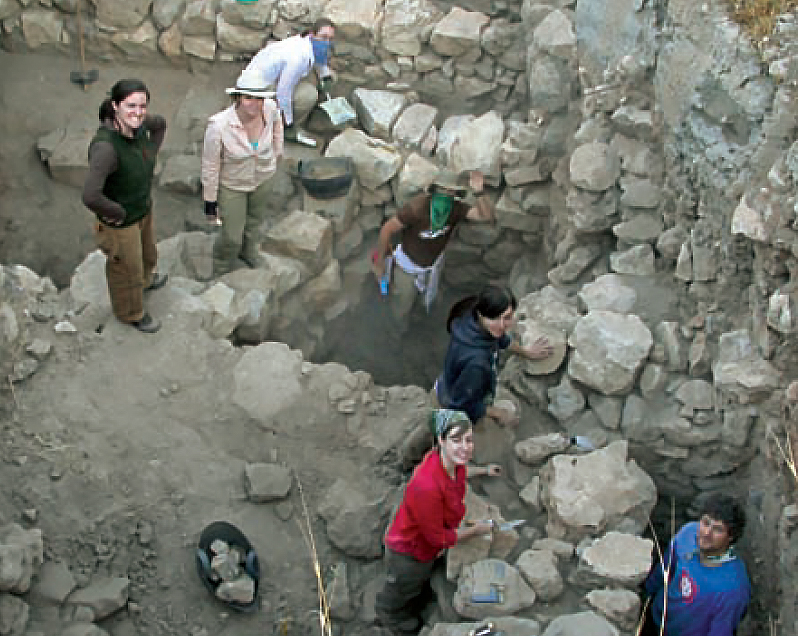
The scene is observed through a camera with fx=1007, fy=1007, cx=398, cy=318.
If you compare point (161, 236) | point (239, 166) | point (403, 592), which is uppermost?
point (239, 166)

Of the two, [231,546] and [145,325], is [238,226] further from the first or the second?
[231,546]

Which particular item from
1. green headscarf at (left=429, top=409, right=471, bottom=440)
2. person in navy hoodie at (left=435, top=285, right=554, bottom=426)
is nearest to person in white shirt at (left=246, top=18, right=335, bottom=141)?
person in navy hoodie at (left=435, top=285, right=554, bottom=426)

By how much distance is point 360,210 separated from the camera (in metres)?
9.01

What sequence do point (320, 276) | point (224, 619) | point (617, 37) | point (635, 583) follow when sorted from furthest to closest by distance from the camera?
point (320, 276)
point (617, 37)
point (224, 619)
point (635, 583)

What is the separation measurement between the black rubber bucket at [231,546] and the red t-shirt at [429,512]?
930 mm

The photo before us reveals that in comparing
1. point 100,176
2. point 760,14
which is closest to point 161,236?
point 100,176

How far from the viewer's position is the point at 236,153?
6918mm

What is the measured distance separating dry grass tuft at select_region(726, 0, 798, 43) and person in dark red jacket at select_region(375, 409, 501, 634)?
3.03 metres

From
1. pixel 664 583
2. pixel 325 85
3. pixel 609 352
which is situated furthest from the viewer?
pixel 325 85

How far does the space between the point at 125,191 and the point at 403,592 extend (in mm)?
2798

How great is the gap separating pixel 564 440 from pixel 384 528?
3.90 feet

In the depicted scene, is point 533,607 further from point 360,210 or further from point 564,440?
point 360,210

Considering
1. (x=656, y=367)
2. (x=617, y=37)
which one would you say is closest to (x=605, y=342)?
(x=656, y=367)

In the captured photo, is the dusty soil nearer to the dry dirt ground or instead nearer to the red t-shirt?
the dry dirt ground
